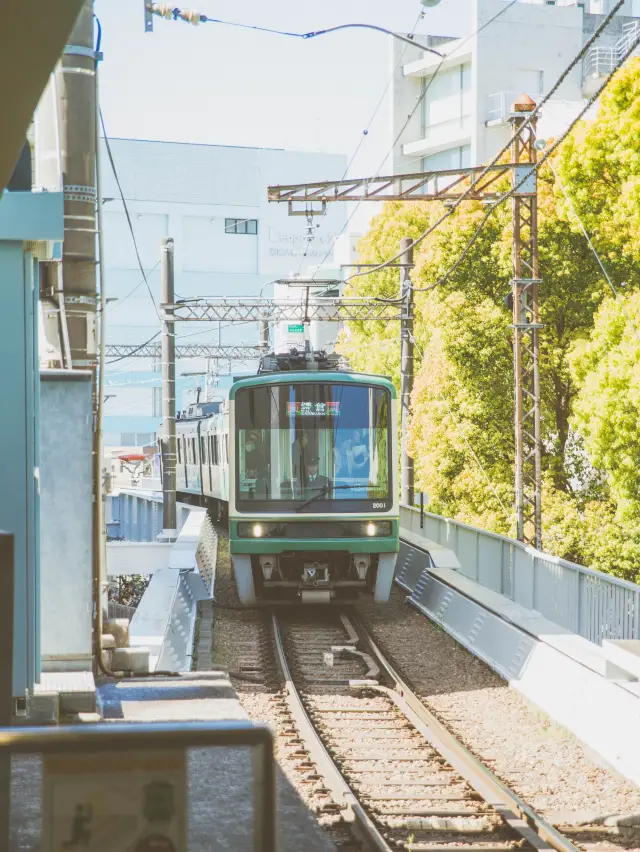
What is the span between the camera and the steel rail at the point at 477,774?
7.09 meters

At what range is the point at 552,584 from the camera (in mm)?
14055

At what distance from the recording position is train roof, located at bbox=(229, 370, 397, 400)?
15133 mm

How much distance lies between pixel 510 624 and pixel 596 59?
35.0m

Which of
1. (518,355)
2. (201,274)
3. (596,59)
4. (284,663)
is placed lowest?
(284,663)

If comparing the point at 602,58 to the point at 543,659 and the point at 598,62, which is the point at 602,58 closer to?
the point at 598,62

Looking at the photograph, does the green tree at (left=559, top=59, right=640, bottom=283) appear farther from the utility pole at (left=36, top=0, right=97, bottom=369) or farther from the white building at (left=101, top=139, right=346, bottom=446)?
the white building at (left=101, top=139, right=346, bottom=446)

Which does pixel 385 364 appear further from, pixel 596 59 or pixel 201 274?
pixel 201 274

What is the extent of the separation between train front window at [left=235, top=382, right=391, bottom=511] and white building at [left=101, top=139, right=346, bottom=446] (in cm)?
4429

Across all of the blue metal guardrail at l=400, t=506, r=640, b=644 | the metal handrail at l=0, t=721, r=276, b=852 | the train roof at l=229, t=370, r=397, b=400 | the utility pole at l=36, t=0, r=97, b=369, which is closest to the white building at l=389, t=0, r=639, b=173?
the blue metal guardrail at l=400, t=506, r=640, b=644

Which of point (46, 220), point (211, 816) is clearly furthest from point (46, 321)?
point (211, 816)

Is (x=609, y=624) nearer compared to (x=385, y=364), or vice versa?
(x=609, y=624)

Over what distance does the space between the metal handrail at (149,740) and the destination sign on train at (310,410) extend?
13.0m

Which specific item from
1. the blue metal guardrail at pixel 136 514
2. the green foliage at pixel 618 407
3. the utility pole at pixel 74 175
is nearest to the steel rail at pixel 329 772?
the utility pole at pixel 74 175

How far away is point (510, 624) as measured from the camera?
502 inches
